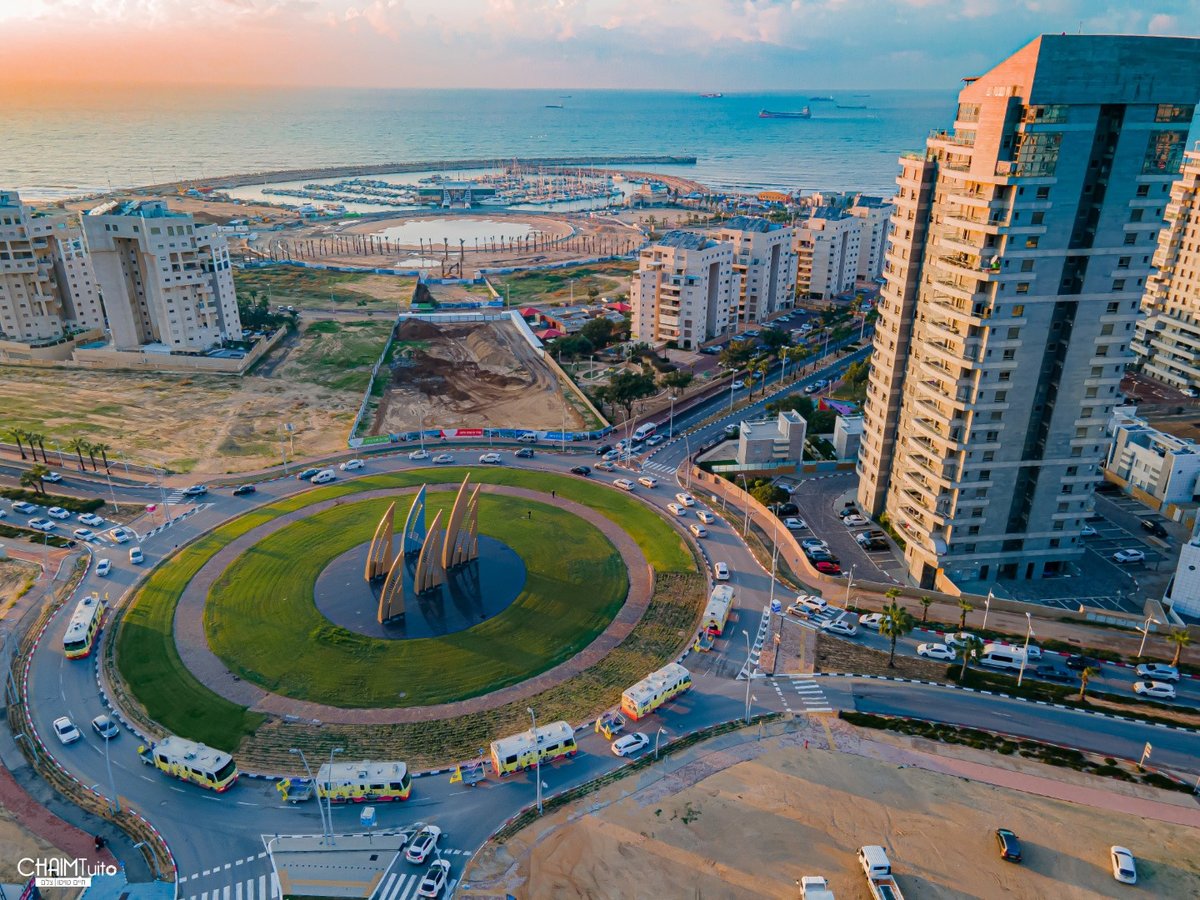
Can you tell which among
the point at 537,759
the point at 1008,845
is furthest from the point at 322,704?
the point at 1008,845

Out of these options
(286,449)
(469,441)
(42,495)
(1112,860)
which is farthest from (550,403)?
(1112,860)

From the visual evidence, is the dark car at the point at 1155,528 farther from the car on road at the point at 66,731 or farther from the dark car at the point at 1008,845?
the car on road at the point at 66,731

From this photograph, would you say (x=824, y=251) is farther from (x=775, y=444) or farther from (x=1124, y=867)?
(x=1124, y=867)

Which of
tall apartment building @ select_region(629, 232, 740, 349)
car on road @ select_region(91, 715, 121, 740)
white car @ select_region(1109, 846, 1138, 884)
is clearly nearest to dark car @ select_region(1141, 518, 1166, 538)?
white car @ select_region(1109, 846, 1138, 884)

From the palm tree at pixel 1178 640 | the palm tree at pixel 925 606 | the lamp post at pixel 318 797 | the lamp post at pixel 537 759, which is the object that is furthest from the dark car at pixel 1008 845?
the lamp post at pixel 318 797

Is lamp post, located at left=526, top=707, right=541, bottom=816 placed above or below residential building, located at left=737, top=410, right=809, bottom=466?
below

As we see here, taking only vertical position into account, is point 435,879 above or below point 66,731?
above

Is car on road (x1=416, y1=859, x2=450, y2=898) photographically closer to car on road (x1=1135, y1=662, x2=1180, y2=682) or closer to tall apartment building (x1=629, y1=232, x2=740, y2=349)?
car on road (x1=1135, y1=662, x2=1180, y2=682)
